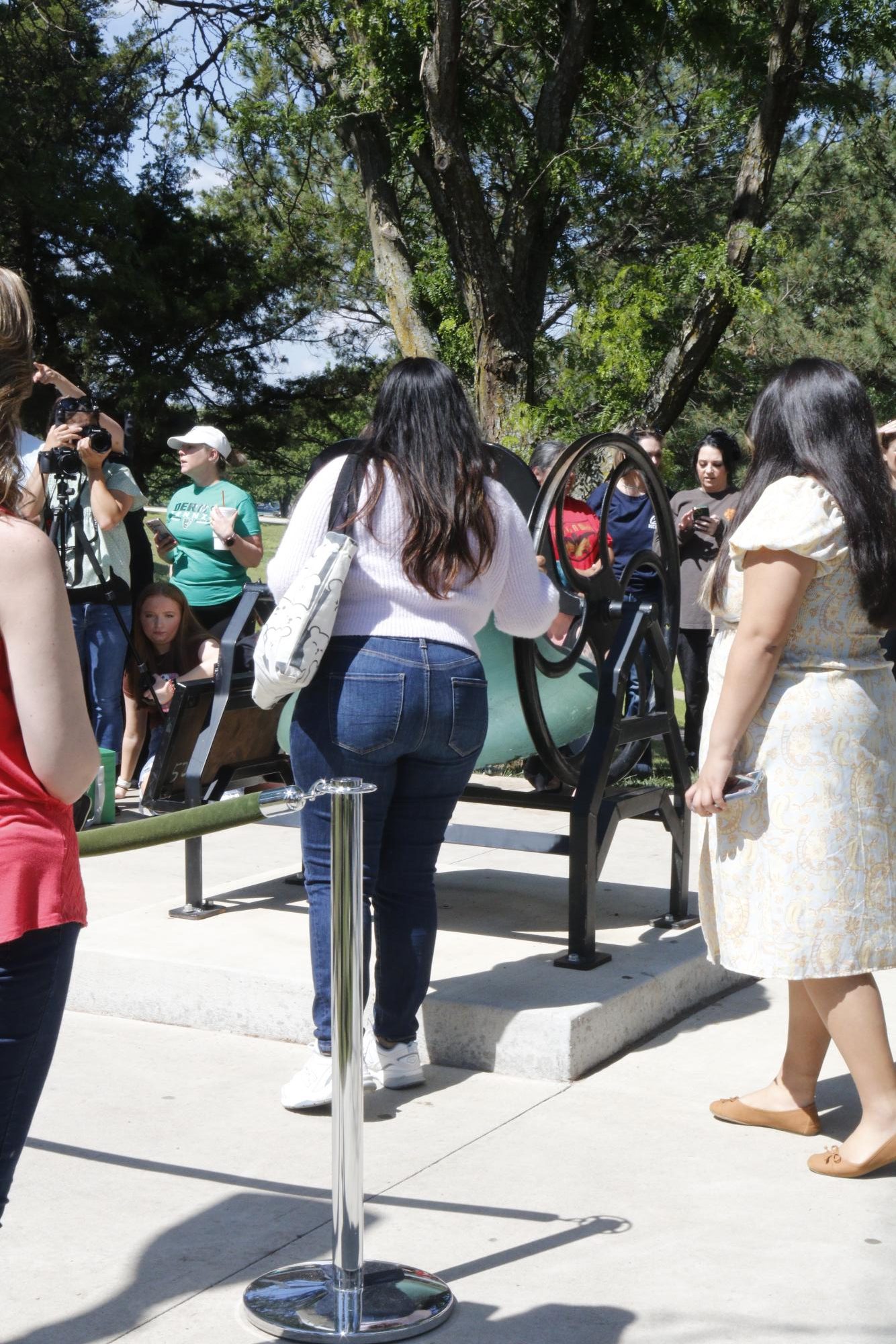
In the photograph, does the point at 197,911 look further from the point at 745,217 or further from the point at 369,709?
the point at 745,217

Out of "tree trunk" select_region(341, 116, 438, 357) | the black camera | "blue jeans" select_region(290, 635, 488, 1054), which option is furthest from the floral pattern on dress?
"tree trunk" select_region(341, 116, 438, 357)

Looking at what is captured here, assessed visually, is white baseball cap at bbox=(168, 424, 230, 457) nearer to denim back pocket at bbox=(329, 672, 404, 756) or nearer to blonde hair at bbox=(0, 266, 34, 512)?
denim back pocket at bbox=(329, 672, 404, 756)

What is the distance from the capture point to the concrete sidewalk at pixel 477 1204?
2420mm

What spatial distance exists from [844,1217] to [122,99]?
14865 mm

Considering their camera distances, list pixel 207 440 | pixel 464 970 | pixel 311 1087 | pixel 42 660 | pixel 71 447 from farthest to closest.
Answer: pixel 207 440, pixel 71 447, pixel 464 970, pixel 311 1087, pixel 42 660

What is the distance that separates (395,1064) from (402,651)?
103cm

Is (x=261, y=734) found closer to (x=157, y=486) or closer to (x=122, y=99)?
(x=122, y=99)

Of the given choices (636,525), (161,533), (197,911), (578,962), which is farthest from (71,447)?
(578,962)

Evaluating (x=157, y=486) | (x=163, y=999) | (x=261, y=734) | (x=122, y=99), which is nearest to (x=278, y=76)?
(x=122, y=99)

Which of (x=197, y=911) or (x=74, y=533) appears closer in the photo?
(x=197, y=911)

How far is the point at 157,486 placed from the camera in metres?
20.6

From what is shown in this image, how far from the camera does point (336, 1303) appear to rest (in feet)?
7.79

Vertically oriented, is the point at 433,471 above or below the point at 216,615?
above

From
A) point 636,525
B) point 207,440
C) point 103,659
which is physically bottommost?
point 103,659
